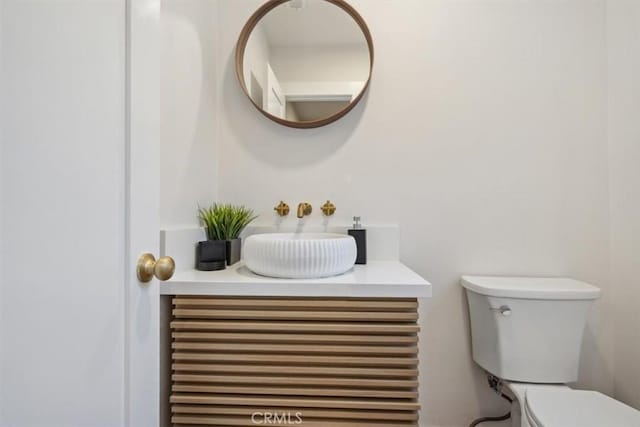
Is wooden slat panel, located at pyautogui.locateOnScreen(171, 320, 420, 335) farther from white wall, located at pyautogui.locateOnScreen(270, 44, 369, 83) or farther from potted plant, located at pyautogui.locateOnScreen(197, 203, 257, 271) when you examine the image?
white wall, located at pyautogui.locateOnScreen(270, 44, 369, 83)

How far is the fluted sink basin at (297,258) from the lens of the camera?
88 cm

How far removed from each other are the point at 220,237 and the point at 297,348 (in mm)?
523

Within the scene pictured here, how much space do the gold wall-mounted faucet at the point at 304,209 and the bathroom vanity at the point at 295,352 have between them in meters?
0.41

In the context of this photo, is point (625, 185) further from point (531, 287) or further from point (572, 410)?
point (572, 410)

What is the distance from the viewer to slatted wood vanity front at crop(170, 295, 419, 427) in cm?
81

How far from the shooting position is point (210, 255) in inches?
40.7

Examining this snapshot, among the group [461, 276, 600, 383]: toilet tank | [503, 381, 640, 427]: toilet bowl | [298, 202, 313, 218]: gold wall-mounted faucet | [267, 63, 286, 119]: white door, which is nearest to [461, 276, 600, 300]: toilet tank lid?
[461, 276, 600, 383]: toilet tank

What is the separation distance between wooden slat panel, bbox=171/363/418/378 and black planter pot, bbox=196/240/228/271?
0.30m

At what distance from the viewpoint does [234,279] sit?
2.90 feet

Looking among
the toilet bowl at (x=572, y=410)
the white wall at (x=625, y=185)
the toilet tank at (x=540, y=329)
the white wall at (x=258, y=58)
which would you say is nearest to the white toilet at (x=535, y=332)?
the toilet tank at (x=540, y=329)

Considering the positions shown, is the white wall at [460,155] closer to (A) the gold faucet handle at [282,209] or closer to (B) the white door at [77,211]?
(A) the gold faucet handle at [282,209]

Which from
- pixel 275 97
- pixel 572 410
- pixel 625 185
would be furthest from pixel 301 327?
pixel 625 185

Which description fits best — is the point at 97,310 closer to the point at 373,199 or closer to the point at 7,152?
the point at 7,152

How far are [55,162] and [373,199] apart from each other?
1.06 meters
